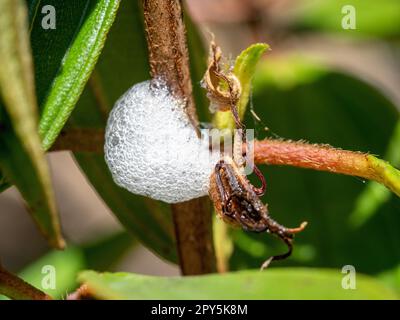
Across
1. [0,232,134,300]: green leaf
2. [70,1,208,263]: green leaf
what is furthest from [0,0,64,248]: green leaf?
[0,232,134,300]: green leaf

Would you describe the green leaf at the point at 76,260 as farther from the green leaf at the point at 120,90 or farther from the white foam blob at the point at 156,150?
the white foam blob at the point at 156,150

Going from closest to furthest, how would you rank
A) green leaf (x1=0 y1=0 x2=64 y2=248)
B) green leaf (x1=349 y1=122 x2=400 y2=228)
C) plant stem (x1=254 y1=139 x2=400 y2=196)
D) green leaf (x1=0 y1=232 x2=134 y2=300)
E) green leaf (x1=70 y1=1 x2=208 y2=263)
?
green leaf (x1=0 y1=0 x2=64 y2=248), plant stem (x1=254 y1=139 x2=400 y2=196), green leaf (x1=70 y1=1 x2=208 y2=263), green leaf (x1=349 y1=122 x2=400 y2=228), green leaf (x1=0 y1=232 x2=134 y2=300)

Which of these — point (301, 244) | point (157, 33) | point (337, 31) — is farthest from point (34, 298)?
point (337, 31)

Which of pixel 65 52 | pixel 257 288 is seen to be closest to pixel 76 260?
pixel 65 52

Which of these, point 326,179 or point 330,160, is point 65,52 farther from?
point 326,179

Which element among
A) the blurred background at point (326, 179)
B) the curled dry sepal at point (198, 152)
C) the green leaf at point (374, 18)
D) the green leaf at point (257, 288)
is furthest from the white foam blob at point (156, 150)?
the green leaf at point (374, 18)

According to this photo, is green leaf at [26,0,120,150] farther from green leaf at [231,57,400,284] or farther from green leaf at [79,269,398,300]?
green leaf at [231,57,400,284]
